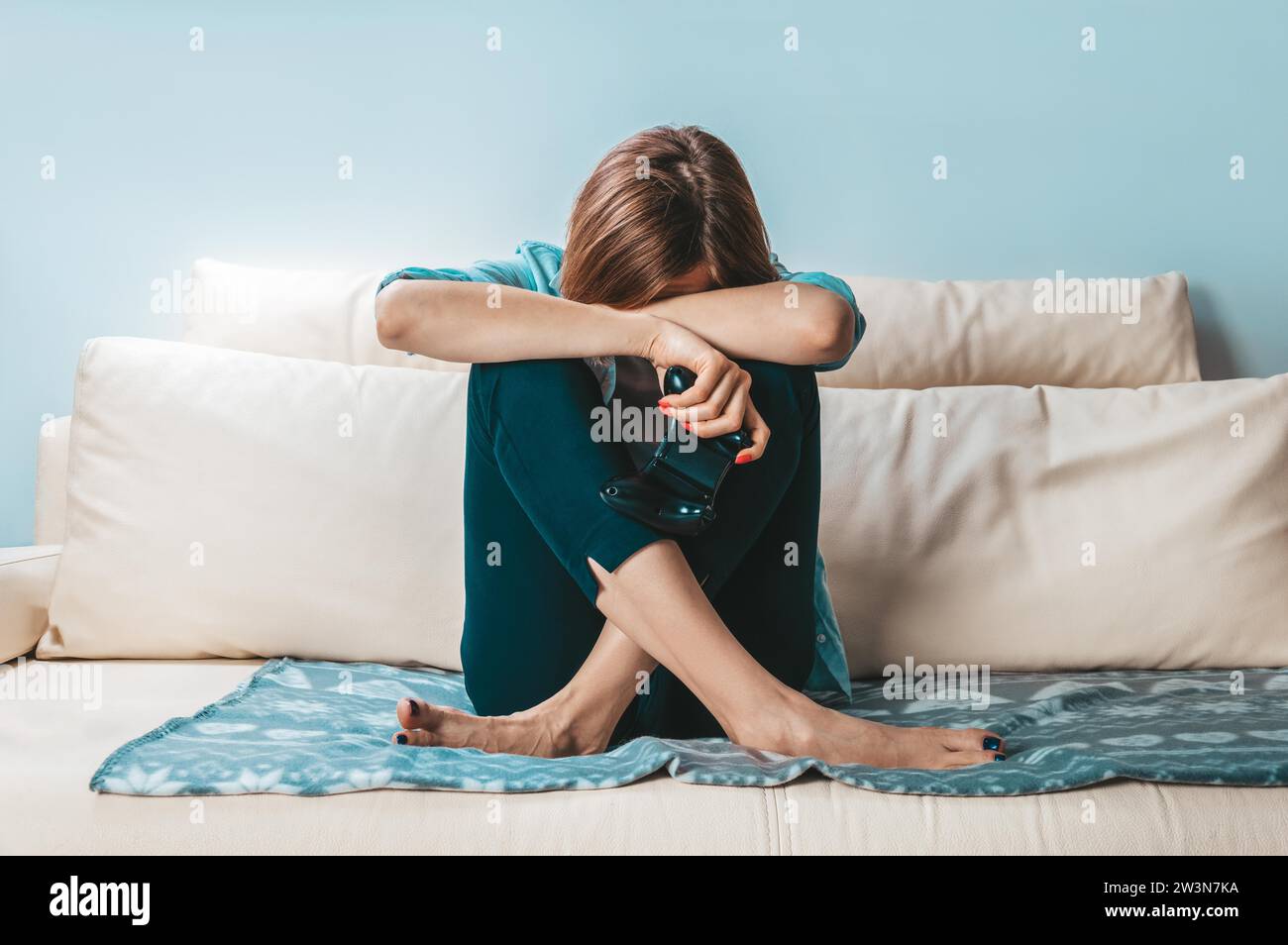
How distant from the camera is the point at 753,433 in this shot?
3.19 feet

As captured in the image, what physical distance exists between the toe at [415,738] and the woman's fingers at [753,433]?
0.35 m

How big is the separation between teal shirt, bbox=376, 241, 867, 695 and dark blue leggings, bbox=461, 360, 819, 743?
3.3 inches

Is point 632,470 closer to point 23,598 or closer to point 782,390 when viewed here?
point 782,390

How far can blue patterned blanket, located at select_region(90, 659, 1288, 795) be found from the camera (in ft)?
2.77

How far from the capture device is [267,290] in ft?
4.89

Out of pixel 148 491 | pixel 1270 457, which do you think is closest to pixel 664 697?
pixel 148 491

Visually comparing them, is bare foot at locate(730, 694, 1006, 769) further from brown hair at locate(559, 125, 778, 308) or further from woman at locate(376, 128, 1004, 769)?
brown hair at locate(559, 125, 778, 308)

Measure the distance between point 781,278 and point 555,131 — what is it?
0.69 metres

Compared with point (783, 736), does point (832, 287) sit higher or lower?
higher

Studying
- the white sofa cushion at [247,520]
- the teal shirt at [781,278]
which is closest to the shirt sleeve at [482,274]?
the teal shirt at [781,278]

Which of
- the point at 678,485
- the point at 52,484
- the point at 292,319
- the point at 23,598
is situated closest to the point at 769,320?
the point at 678,485

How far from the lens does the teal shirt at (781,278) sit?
1083 mm

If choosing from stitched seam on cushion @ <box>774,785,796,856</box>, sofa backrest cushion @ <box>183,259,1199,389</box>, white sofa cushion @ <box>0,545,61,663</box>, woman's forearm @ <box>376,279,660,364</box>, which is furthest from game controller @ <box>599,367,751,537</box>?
white sofa cushion @ <box>0,545,61,663</box>

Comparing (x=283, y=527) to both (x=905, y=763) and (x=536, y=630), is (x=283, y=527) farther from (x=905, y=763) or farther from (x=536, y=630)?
(x=905, y=763)
